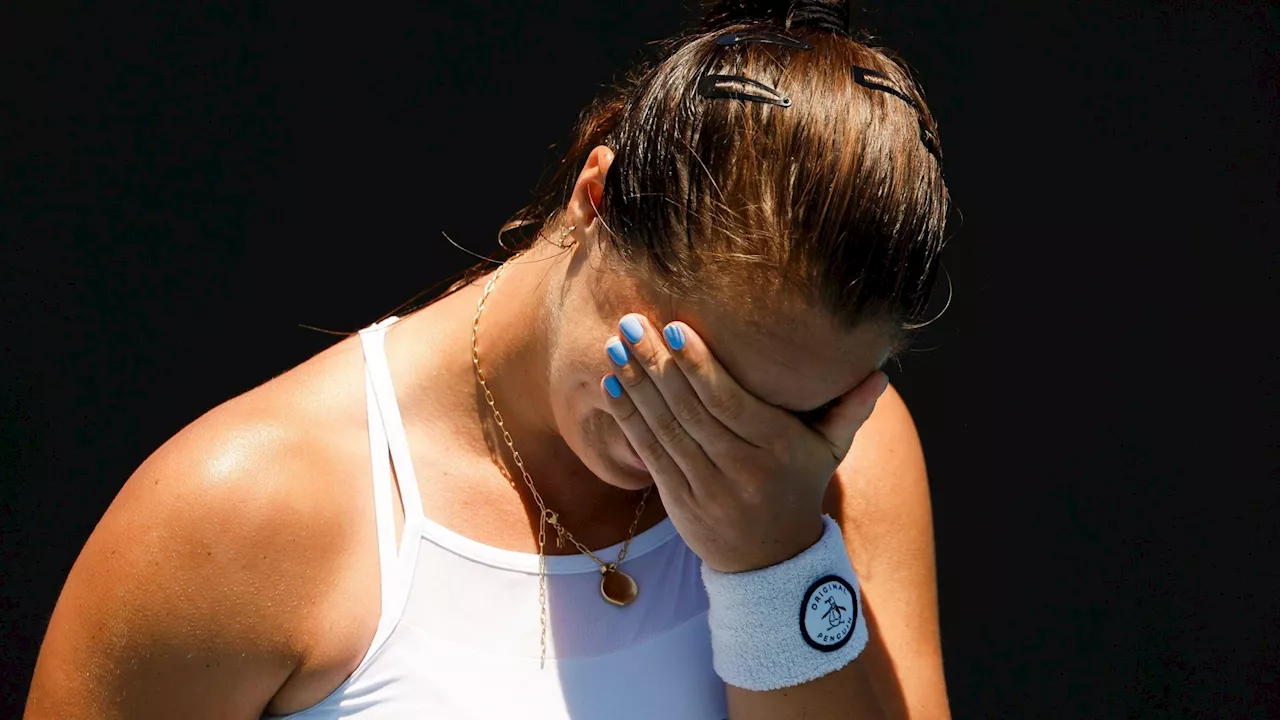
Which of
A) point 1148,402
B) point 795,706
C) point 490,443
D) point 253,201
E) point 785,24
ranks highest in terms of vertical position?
point 785,24

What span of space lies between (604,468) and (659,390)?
17cm

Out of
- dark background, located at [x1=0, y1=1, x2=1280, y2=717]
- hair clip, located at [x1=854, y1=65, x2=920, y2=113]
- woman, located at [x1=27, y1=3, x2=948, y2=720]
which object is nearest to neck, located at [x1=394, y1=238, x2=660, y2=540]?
woman, located at [x1=27, y1=3, x2=948, y2=720]

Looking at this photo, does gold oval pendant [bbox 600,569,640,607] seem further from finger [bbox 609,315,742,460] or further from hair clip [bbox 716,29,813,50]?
hair clip [bbox 716,29,813,50]

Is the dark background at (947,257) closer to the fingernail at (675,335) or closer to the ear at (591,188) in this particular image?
the ear at (591,188)

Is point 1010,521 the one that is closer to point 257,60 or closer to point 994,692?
point 994,692

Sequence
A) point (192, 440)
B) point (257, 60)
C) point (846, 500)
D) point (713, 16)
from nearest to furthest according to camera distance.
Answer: point (192, 440) < point (713, 16) < point (846, 500) < point (257, 60)

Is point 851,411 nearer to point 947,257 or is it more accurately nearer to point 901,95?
point 901,95

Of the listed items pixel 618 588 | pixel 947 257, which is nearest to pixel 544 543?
pixel 618 588

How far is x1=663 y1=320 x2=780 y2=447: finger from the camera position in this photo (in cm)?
113

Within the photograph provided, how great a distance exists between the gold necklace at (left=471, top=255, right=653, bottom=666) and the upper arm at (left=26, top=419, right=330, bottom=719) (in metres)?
0.27

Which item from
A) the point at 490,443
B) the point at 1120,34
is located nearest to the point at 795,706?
the point at 490,443

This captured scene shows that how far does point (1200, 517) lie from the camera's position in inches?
81.7

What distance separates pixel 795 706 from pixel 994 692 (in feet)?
3.35

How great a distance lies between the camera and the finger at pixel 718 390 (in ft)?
3.72
